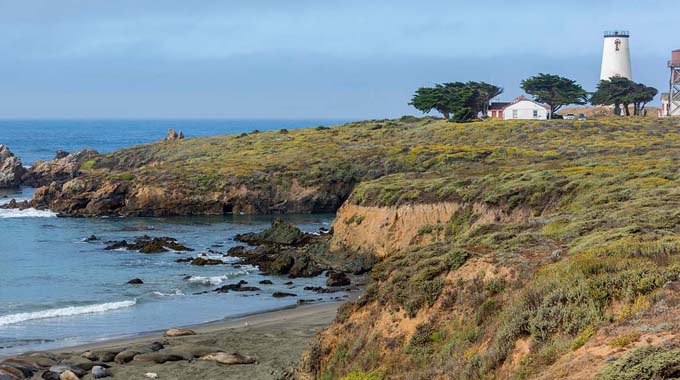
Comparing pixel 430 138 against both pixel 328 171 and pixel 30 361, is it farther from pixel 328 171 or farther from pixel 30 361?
pixel 30 361

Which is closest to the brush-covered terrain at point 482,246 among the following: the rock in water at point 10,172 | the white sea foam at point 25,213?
the white sea foam at point 25,213

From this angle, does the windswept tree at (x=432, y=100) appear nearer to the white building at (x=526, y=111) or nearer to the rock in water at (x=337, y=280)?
the white building at (x=526, y=111)

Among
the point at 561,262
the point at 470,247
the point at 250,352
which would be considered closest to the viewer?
the point at 561,262

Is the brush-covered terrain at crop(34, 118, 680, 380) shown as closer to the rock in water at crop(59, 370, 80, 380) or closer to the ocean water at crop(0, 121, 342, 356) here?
the rock in water at crop(59, 370, 80, 380)

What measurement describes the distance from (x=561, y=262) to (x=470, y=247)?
4921 millimetres

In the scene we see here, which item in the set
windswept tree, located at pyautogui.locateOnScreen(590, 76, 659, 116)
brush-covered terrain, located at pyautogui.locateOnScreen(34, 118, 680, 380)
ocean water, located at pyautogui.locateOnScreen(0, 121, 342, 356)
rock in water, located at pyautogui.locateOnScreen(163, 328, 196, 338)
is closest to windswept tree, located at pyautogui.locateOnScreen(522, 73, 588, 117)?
windswept tree, located at pyautogui.locateOnScreen(590, 76, 659, 116)

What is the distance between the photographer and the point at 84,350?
2995cm

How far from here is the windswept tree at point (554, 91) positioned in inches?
4341

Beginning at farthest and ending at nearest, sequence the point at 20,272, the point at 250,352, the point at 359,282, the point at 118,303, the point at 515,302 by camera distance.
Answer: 1. the point at 20,272
2. the point at 359,282
3. the point at 118,303
4. the point at 250,352
5. the point at 515,302

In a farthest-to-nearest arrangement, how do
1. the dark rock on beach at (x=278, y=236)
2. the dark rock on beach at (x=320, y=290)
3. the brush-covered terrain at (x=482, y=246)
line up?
the dark rock on beach at (x=278, y=236) < the dark rock on beach at (x=320, y=290) < the brush-covered terrain at (x=482, y=246)

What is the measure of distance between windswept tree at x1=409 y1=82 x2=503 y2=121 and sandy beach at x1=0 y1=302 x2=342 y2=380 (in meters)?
77.8

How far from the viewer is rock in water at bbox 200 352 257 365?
27.3m

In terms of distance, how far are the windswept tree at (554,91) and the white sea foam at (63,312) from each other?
81945 mm

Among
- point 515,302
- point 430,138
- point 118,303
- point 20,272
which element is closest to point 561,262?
point 515,302
